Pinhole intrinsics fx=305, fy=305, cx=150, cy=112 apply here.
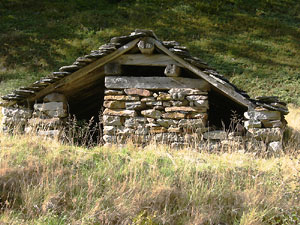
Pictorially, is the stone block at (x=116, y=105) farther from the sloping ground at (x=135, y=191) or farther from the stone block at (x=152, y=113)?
the sloping ground at (x=135, y=191)

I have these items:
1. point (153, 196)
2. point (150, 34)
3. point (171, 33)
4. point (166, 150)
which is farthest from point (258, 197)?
point (171, 33)

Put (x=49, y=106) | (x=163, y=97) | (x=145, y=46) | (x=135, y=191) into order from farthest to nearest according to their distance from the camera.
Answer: (x=49, y=106) → (x=163, y=97) → (x=145, y=46) → (x=135, y=191)

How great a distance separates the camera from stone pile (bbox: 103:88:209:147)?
20.1 feet

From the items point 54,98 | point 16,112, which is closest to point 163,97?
point 54,98

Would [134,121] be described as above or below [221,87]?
below

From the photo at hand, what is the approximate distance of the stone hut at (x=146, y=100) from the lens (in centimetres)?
596

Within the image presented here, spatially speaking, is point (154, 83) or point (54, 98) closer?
point (154, 83)

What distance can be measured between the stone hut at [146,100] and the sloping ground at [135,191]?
138cm

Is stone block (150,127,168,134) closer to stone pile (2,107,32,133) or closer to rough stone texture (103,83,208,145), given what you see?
rough stone texture (103,83,208,145)

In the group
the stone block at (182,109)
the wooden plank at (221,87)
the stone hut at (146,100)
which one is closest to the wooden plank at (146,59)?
the stone hut at (146,100)

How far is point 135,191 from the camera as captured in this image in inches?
149

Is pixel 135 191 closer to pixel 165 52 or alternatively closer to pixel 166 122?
pixel 166 122

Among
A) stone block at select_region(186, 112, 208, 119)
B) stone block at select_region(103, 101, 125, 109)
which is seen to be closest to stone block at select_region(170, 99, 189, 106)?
stone block at select_region(186, 112, 208, 119)

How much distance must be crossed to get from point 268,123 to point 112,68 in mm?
3313
